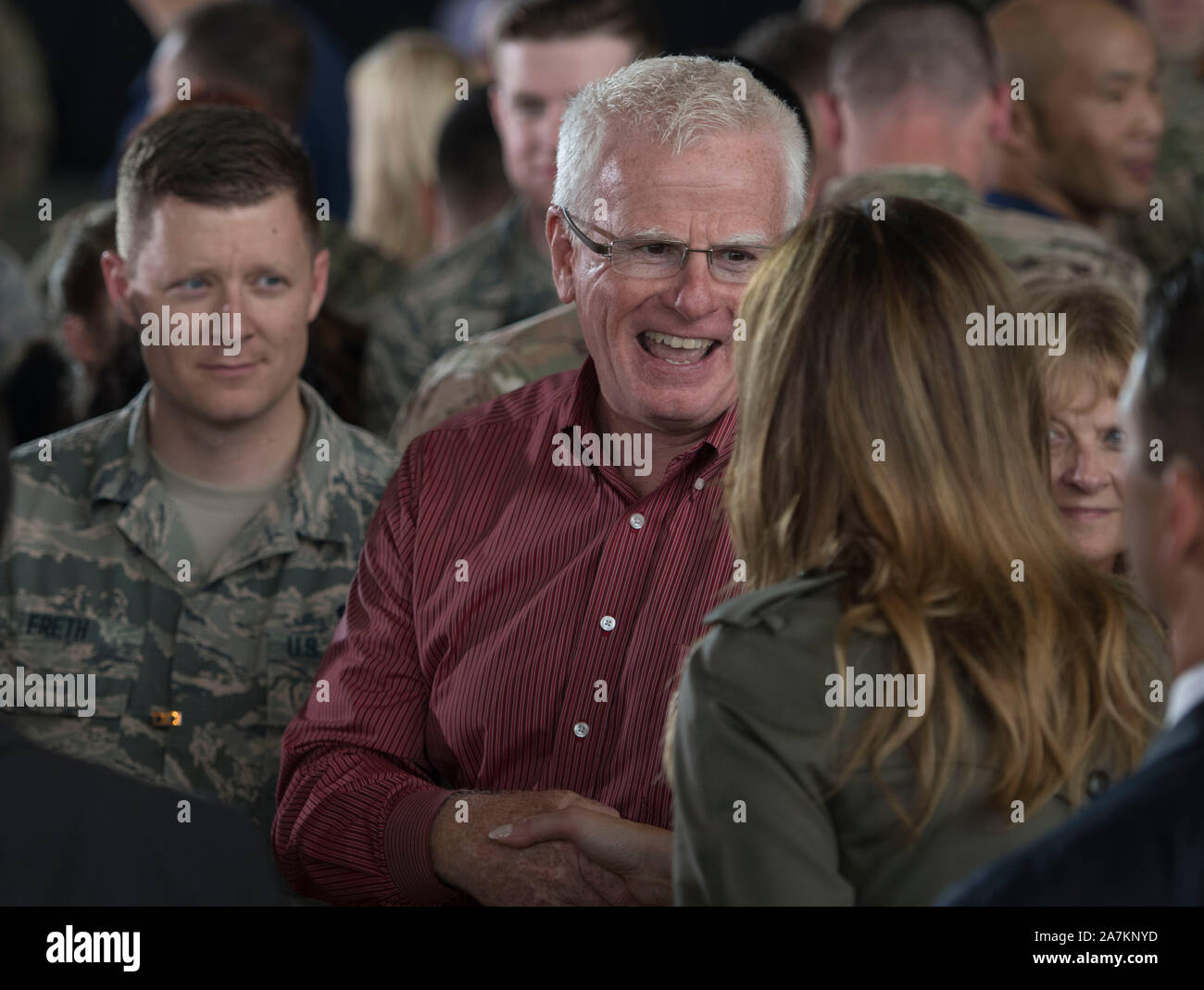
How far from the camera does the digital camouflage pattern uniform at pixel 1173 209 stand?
13.1 ft

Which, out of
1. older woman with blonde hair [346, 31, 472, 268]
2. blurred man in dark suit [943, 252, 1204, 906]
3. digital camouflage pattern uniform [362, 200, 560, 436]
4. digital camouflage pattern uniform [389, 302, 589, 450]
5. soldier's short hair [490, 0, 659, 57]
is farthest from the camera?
older woman with blonde hair [346, 31, 472, 268]

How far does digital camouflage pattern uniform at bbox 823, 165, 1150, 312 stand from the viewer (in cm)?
293

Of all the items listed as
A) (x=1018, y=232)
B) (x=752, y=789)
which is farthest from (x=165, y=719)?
(x=1018, y=232)

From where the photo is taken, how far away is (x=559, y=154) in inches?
81.4

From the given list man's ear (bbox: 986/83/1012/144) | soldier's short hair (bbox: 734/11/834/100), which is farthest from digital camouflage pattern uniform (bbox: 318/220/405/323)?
man's ear (bbox: 986/83/1012/144)

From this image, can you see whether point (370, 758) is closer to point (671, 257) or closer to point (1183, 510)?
point (671, 257)

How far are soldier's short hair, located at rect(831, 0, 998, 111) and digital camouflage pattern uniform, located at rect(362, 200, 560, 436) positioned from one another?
75cm

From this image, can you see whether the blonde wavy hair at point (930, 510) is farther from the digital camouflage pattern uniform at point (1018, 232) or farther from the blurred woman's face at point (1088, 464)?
the digital camouflage pattern uniform at point (1018, 232)

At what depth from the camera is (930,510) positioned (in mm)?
1425

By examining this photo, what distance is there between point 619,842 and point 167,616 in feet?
2.68

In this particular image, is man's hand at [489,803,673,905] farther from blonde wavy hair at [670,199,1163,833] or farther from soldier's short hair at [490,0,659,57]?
soldier's short hair at [490,0,659,57]

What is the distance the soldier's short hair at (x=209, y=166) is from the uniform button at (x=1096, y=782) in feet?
4.51

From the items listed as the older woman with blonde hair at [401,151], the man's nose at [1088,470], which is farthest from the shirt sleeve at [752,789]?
the older woman with blonde hair at [401,151]
